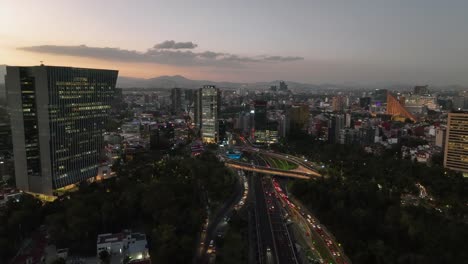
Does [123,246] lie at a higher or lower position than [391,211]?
lower

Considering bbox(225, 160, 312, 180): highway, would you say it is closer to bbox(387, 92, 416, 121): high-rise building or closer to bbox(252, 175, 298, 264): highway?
bbox(252, 175, 298, 264): highway

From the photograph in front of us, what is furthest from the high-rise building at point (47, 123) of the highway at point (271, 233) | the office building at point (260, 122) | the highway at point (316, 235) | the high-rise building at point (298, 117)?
the high-rise building at point (298, 117)

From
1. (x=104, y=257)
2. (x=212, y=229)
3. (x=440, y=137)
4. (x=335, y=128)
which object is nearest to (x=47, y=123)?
(x=104, y=257)

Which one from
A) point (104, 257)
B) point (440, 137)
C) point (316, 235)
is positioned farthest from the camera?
point (440, 137)

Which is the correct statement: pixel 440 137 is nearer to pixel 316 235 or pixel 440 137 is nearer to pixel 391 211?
pixel 391 211

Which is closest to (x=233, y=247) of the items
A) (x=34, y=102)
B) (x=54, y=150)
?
(x=54, y=150)

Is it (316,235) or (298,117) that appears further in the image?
(298,117)
